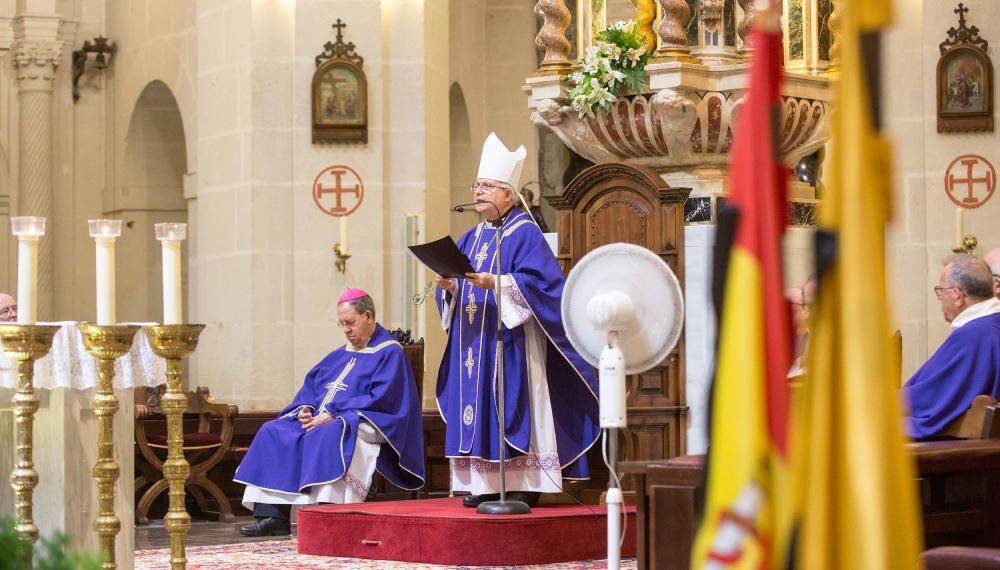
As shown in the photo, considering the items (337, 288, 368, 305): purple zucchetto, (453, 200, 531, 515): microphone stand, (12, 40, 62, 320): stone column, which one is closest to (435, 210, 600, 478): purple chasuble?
(453, 200, 531, 515): microphone stand

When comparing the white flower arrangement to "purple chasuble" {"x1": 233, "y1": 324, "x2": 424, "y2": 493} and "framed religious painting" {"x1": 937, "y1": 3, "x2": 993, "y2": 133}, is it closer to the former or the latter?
"purple chasuble" {"x1": 233, "y1": 324, "x2": 424, "y2": 493}

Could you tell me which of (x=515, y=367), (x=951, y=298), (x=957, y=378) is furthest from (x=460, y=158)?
(x=957, y=378)

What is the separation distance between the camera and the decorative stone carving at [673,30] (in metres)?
9.27

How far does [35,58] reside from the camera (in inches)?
579

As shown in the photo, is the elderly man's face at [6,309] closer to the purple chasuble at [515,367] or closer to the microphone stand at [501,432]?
the purple chasuble at [515,367]

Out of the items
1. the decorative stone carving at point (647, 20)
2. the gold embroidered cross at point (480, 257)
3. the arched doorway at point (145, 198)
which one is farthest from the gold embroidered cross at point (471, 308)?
the arched doorway at point (145, 198)

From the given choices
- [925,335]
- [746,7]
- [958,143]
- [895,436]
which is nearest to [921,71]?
[958,143]

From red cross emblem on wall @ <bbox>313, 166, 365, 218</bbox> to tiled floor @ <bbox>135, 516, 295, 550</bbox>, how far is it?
3240 millimetres

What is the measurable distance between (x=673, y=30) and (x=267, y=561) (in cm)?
413

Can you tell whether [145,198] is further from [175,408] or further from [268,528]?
[175,408]

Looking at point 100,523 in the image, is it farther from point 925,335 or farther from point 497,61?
point 497,61

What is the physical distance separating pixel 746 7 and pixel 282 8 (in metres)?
4.59

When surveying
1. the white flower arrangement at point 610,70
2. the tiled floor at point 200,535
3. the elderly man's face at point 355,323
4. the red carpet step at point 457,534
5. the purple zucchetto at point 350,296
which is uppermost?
the white flower arrangement at point 610,70

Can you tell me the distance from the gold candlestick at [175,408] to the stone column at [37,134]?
419 inches
